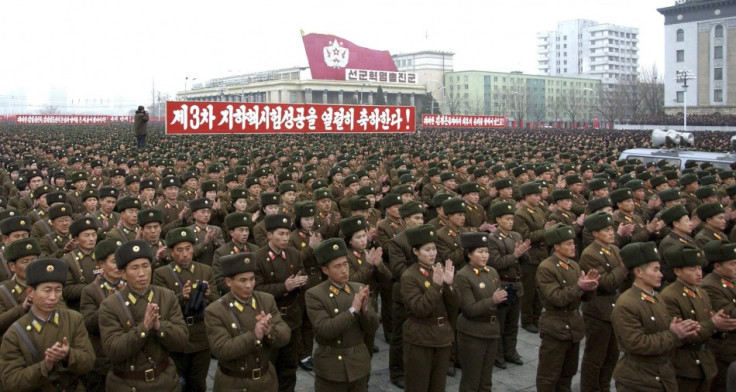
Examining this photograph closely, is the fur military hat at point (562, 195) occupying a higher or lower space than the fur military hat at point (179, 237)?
higher

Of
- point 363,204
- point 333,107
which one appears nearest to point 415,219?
point 363,204

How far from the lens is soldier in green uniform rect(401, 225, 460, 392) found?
517 cm

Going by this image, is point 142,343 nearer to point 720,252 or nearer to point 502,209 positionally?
point 502,209

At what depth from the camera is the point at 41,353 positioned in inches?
158

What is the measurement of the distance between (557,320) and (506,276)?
4.23ft

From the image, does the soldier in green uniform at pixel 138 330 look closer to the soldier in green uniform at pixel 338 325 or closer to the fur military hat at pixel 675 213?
the soldier in green uniform at pixel 338 325

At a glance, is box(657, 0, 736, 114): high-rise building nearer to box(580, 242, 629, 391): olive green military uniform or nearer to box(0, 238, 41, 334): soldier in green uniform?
box(580, 242, 629, 391): olive green military uniform

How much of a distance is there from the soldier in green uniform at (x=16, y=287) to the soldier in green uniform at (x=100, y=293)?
0.42m

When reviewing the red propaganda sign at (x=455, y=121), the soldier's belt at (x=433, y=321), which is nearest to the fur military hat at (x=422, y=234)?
the soldier's belt at (x=433, y=321)

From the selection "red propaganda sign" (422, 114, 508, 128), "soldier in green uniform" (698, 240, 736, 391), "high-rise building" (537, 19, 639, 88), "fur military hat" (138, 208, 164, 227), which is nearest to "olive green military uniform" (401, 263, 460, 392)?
"soldier in green uniform" (698, 240, 736, 391)

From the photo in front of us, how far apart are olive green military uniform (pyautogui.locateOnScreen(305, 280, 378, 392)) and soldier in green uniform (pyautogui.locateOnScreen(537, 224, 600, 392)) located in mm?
1672

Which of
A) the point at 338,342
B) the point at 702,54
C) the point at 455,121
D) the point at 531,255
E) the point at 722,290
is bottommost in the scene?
the point at 338,342

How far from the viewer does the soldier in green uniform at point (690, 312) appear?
465cm

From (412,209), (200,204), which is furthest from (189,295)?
(412,209)
